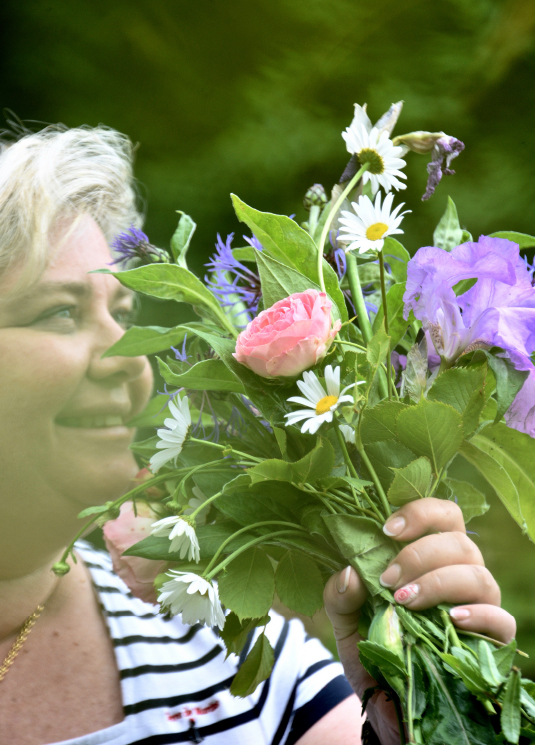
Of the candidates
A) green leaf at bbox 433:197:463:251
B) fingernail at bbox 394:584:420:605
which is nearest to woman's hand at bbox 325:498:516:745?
fingernail at bbox 394:584:420:605

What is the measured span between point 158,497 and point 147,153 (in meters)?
0.61

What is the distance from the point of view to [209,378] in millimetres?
398

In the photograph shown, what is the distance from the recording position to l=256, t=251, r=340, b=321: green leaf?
14.9 inches

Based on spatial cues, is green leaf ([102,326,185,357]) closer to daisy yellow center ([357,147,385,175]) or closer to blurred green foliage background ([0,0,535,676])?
daisy yellow center ([357,147,385,175])

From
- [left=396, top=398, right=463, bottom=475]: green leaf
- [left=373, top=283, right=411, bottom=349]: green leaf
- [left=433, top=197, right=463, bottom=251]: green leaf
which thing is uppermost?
[left=433, top=197, right=463, bottom=251]: green leaf

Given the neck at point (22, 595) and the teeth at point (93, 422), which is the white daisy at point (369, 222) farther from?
the neck at point (22, 595)

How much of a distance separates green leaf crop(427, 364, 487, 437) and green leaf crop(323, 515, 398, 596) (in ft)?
0.31

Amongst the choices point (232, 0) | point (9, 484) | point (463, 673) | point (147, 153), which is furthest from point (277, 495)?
point (232, 0)

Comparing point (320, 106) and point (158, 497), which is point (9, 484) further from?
point (320, 106)

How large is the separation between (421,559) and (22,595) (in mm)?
447

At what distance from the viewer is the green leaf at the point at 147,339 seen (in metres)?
0.46

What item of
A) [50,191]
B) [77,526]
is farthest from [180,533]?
[50,191]

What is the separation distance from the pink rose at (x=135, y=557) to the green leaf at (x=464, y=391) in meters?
0.27

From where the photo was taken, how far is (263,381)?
36 cm
